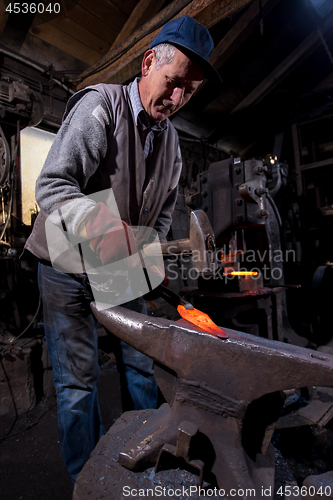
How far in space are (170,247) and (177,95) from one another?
769mm

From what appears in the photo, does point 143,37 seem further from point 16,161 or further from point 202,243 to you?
point 202,243

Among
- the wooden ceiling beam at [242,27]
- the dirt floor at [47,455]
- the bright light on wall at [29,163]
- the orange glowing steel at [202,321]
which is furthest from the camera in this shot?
the wooden ceiling beam at [242,27]

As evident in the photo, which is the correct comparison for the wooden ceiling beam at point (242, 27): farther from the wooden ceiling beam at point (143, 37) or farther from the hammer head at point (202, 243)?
the hammer head at point (202, 243)

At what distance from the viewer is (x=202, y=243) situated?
42.8 inches

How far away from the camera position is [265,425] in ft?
2.93

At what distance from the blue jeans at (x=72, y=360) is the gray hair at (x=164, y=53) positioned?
117cm

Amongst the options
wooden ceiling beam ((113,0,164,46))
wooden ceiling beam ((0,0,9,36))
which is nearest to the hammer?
wooden ceiling beam ((0,0,9,36))

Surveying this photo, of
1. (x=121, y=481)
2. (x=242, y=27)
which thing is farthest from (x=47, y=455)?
(x=242, y=27)

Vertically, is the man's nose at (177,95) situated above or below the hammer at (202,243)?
above

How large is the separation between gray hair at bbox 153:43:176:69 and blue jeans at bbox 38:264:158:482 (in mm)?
1174

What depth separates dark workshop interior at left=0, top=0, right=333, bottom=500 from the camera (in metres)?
1.15

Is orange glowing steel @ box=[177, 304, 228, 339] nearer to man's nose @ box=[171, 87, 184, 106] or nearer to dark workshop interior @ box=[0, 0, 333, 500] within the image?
dark workshop interior @ box=[0, 0, 333, 500]

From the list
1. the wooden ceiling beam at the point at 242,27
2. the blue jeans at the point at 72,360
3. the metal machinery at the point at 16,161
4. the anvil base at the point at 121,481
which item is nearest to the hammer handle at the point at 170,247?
the blue jeans at the point at 72,360

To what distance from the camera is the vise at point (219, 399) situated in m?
0.77
